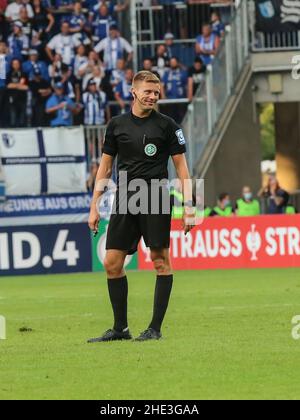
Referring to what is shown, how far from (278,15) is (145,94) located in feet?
61.2

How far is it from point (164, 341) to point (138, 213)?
1.16 meters

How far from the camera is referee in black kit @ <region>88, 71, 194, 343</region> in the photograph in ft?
37.1

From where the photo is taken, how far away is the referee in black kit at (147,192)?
11.3 metres

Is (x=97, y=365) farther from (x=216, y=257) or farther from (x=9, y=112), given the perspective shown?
(x=9, y=112)

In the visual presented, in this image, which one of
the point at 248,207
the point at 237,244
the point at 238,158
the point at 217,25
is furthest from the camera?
the point at 238,158

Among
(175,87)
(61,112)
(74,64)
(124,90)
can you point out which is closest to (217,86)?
(175,87)

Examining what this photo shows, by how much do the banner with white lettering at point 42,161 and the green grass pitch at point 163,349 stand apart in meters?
7.76

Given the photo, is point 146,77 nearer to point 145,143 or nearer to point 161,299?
point 145,143

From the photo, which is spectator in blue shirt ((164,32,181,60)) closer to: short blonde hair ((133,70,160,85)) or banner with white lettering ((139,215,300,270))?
banner with white lettering ((139,215,300,270))

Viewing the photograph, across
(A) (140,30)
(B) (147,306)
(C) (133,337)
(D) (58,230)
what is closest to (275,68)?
(A) (140,30)

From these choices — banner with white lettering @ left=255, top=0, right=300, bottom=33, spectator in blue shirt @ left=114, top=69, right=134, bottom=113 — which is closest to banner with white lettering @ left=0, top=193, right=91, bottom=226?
spectator in blue shirt @ left=114, top=69, right=134, bottom=113

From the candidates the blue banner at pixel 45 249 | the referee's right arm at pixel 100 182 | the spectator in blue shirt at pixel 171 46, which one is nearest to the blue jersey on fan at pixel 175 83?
the spectator in blue shirt at pixel 171 46

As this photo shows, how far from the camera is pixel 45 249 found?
80.7 ft

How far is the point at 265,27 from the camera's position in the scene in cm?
2958
